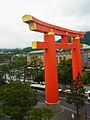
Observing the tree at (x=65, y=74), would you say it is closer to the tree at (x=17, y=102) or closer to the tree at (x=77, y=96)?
the tree at (x=77, y=96)

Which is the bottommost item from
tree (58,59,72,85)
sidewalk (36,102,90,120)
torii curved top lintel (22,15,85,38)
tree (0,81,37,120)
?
sidewalk (36,102,90,120)

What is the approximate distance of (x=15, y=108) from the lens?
2478cm

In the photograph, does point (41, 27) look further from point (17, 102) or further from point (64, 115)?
point (64, 115)

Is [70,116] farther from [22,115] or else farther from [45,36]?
[45,36]

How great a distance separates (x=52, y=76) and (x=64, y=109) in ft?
15.5

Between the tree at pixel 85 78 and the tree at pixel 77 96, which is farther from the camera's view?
the tree at pixel 85 78

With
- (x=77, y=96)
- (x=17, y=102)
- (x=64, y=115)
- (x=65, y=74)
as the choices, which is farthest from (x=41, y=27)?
(x=65, y=74)

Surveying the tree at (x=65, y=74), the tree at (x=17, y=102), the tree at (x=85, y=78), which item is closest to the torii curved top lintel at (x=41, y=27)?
the tree at (x=17, y=102)

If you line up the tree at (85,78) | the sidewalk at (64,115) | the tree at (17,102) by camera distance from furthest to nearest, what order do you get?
the tree at (85,78) → the sidewalk at (64,115) → the tree at (17,102)

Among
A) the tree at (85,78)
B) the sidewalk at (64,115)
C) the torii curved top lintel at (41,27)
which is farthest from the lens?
the tree at (85,78)

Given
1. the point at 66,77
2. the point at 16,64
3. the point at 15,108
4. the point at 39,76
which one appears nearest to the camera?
the point at 15,108

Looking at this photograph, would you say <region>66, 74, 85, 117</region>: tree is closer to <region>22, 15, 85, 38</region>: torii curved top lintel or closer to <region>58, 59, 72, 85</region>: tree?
<region>22, 15, 85, 38</region>: torii curved top lintel

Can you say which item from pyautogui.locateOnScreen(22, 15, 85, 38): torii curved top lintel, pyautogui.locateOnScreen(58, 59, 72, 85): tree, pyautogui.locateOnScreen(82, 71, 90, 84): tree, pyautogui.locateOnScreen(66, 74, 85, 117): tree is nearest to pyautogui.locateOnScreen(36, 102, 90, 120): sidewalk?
pyautogui.locateOnScreen(66, 74, 85, 117): tree

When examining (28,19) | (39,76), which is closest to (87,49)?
(39,76)
